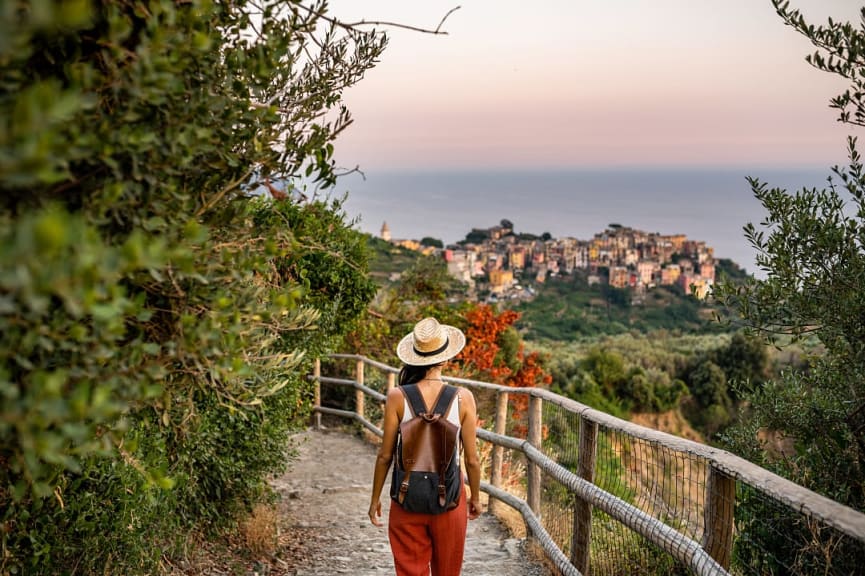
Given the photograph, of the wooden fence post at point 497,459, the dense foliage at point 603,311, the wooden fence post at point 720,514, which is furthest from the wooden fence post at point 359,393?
the dense foliage at point 603,311

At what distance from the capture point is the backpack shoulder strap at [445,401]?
134 inches

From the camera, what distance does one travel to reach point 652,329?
40.0 metres

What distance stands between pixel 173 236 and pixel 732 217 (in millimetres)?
131770

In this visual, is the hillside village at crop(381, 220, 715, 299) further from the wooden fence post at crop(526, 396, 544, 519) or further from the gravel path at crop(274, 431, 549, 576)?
the wooden fence post at crop(526, 396, 544, 519)

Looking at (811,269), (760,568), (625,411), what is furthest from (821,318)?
(625,411)

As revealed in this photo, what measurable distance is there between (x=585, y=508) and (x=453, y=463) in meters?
1.27

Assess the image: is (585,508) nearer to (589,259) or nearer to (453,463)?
(453,463)

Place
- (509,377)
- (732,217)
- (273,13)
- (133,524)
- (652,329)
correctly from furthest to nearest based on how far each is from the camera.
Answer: (732,217) < (652,329) < (509,377) < (133,524) < (273,13)

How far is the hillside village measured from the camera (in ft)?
150

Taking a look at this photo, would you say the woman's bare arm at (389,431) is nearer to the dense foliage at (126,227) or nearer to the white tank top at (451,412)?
the white tank top at (451,412)

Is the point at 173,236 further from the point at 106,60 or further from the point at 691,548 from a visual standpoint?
the point at 691,548

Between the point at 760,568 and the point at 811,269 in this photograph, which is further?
the point at 811,269

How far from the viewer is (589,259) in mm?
56812

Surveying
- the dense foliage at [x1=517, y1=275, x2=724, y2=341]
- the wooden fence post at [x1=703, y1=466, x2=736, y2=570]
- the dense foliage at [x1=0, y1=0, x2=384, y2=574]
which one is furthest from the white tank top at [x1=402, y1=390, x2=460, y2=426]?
the dense foliage at [x1=517, y1=275, x2=724, y2=341]
